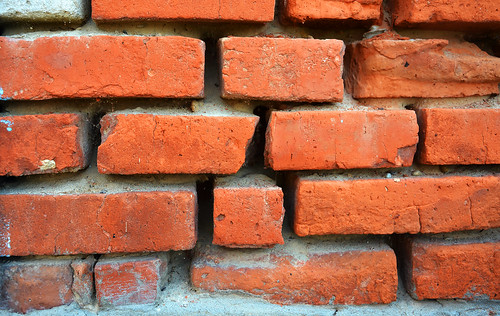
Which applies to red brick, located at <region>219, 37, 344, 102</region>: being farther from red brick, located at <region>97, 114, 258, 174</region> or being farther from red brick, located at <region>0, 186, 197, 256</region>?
red brick, located at <region>0, 186, 197, 256</region>

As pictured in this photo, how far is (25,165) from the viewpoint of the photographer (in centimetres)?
76

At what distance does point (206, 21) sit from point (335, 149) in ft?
1.34

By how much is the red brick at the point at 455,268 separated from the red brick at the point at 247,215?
0.37 m

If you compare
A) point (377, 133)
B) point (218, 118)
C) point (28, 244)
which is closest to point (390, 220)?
point (377, 133)

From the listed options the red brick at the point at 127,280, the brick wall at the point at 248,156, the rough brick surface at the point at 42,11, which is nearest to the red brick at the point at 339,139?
the brick wall at the point at 248,156

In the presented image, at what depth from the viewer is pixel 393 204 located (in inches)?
31.8

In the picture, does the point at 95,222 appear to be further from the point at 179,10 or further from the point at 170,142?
the point at 179,10

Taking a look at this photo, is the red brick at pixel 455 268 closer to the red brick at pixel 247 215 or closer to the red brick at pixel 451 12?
the red brick at pixel 247 215

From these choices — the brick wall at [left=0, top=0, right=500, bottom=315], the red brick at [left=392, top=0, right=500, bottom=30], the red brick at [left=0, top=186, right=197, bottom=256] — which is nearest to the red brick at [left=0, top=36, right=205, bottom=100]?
the brick wall at [left=0, top=0, right=500, bottom=315]

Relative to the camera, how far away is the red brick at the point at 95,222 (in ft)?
2.49

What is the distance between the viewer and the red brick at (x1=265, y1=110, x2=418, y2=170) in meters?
0.77

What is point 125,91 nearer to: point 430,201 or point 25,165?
point 25,165

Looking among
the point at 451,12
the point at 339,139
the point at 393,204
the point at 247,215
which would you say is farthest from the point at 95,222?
the point at 451,12

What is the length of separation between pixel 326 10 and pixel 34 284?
93cm
